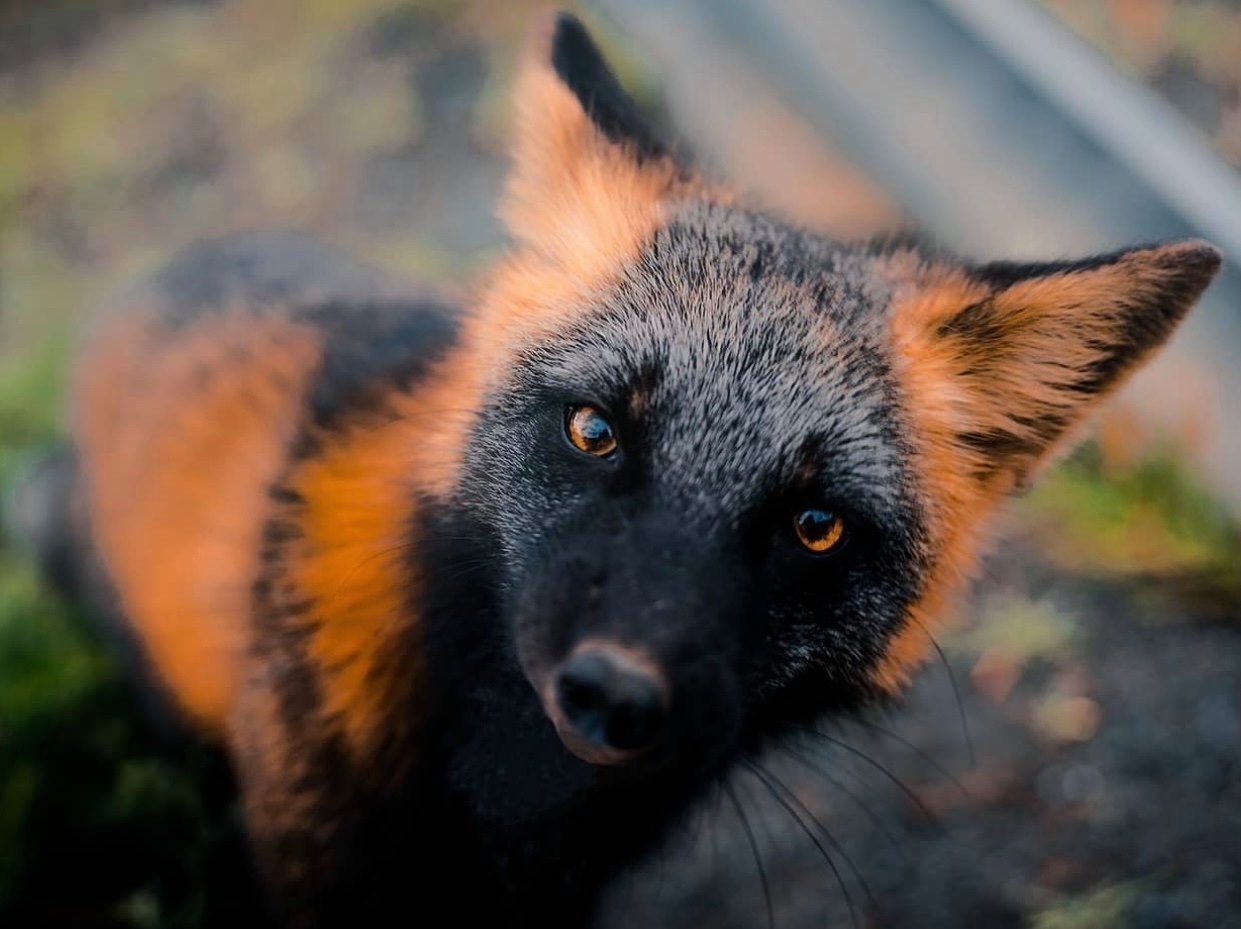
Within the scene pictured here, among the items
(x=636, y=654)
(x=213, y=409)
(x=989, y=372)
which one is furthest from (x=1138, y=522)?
(x=213, y=409)

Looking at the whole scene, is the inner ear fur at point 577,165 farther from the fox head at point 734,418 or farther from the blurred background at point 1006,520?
the blurred background at point 1006,520

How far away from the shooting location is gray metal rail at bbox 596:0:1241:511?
459cm

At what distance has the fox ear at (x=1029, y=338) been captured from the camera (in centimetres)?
267

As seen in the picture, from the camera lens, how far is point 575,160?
298cm

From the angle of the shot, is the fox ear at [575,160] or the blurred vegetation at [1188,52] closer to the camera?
the fox ear at [575,160]

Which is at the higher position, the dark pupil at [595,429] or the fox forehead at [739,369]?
the fox forehead at [739,369]

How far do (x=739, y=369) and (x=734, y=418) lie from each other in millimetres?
122

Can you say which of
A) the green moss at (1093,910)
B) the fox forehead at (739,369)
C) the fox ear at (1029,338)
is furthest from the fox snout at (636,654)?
the green moss at (1093,910)

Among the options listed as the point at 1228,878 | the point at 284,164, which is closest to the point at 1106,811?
the point at 1228,878

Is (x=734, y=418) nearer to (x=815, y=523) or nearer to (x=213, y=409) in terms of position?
(x=815, y=523)

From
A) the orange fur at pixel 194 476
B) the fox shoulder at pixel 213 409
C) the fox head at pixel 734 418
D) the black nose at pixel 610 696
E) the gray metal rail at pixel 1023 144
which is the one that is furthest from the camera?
the gray metal rail at pixel 1023 144

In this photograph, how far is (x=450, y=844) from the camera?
10.1ft

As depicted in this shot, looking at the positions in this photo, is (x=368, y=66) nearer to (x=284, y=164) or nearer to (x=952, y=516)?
(x=284, y=164)

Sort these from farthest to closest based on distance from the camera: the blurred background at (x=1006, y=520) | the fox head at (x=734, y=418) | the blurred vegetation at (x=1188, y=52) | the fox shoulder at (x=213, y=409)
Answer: the blurred vegetation at (x=1188, y=52), the blurred background at (x=1006, y=520), the fox shoulder at (x=213, y=409), the fox head at (x=734, y=418)
